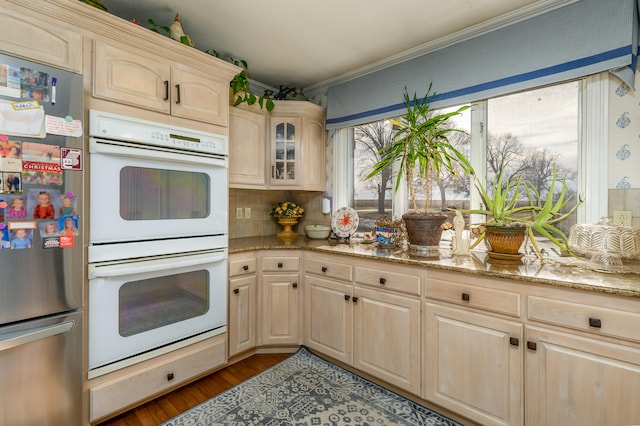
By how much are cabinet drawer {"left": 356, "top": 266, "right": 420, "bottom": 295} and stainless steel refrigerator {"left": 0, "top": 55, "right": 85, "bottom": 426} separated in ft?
5.09

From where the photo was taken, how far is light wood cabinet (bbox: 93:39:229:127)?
1607 mm

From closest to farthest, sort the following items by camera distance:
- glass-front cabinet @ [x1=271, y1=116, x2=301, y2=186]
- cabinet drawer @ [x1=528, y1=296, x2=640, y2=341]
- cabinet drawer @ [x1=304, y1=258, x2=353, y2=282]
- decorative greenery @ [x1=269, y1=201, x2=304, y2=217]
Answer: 1. cabinet drawer @ [x1=528, y1=296, x2=640, y2=341]
2. cabinet drawer @ [x1=304, y1=258, x2=353, y2=282]
3. glass-front cabinet @ [x1=271, y1=116, x2=301, y2=186]
4. decorative greenery @ [x1=269, y1=201, x2=304, y2=217]

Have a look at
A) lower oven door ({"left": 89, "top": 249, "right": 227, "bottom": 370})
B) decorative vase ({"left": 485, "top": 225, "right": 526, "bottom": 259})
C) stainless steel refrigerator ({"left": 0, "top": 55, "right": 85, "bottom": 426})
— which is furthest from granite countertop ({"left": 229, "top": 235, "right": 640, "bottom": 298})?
stainless steel refrigerator ({"left": 0, "top": 55, "right": 85, "bottom": 426})

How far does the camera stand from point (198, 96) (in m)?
2.00

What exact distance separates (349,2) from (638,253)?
2051mm

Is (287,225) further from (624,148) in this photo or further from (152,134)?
(624,148)

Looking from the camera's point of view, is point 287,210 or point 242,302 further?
point 287,210

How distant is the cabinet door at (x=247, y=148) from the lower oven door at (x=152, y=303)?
754 millimetres

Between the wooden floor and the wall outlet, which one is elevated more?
the wall outlet

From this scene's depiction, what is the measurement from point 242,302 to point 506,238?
5.94 feet

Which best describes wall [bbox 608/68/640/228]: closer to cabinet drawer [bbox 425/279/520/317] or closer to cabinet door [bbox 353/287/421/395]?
cabinet drawer [bbox 425/279/520/317]

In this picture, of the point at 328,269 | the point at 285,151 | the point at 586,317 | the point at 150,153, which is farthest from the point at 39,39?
the point at 586,317

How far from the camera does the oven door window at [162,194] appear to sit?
5.50 ft

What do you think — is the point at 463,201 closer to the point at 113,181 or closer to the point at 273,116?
the point at 273,116
